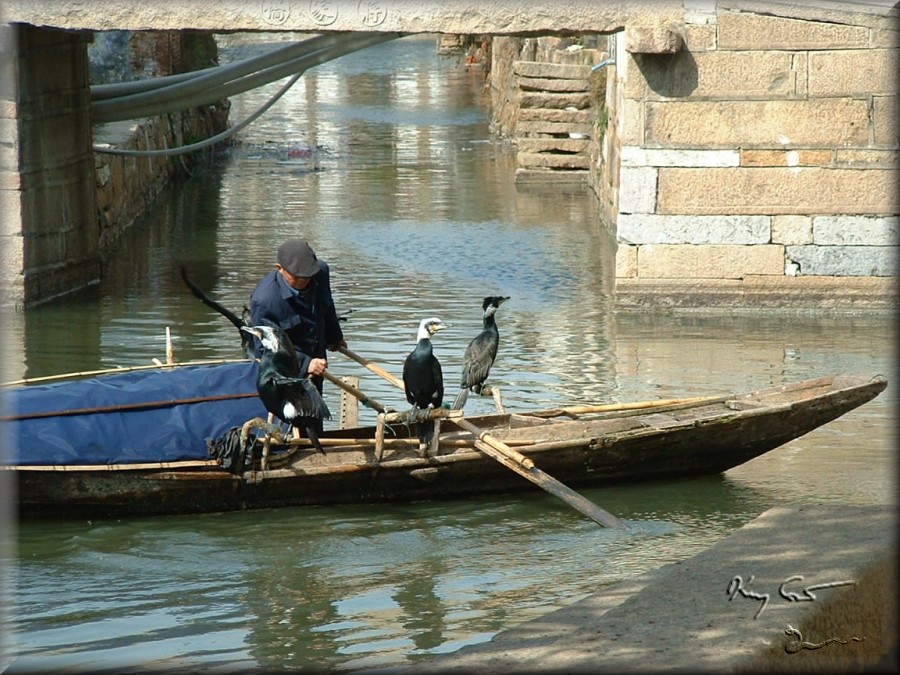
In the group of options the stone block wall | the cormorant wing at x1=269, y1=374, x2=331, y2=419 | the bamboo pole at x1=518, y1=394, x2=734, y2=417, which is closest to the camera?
the cormorant wing at x1=269, y1=374, x2=331, y2=419

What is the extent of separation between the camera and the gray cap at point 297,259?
25.3ft

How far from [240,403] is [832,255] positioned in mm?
5938

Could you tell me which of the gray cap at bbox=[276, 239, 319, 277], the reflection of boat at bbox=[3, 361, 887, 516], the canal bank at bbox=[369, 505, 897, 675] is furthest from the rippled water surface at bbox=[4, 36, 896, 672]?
the gray cap at bbox=[276, 239, 319, 277]

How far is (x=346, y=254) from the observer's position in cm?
1479

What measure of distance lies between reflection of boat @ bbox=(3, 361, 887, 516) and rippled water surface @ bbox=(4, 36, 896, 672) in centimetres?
13

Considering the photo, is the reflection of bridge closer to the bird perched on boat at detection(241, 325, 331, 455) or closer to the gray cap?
the gray cap

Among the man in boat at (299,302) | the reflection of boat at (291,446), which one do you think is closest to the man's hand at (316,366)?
the man in boat at (299,302)

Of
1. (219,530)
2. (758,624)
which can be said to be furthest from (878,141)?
(758,624)

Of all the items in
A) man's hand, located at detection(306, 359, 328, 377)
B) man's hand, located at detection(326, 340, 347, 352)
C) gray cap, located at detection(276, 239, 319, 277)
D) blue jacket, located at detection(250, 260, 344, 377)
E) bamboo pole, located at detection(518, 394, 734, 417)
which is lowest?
bamboo pole, located at detection(518, 394, 734, 417)

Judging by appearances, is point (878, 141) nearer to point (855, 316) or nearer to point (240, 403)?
point (855, 316)

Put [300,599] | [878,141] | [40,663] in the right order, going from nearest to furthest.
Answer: [40,663] → [300,599] → [878,141]
